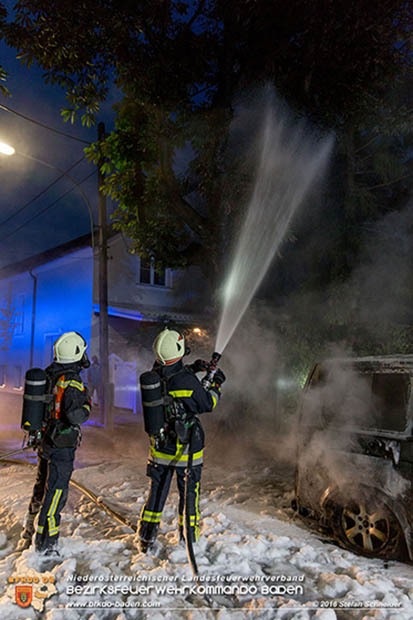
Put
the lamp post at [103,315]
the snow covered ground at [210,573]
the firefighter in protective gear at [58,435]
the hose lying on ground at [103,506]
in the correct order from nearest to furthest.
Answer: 1. the snow covered ground at [210,573]
2. the firefighter in protective gear at [58,435]
3. the hose lying on ground at [103,506]
4. the lamp post at [103,315]

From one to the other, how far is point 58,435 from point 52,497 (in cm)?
56

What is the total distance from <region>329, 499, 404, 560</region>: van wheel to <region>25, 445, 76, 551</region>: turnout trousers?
2.65 meters

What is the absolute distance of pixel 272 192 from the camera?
897cm

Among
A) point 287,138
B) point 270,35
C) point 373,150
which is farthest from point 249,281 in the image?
point 270,35

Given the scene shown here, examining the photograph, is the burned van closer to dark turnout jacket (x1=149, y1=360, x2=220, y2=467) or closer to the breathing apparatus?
dark turnout jacket (x1=149, y1=360, x2=220, y2=467)

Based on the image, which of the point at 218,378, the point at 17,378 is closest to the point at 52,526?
the point at 218,378

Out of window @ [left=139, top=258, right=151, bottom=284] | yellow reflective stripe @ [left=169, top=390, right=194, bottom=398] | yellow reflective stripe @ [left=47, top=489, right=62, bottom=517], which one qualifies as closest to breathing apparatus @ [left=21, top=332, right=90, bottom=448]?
yellow reflective stripe @ [left=47, top=489, right=62, bottom=517]

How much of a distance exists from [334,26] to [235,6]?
1.93 m

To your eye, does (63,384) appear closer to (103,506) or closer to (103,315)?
(103,506)

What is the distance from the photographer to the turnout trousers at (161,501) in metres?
3.99

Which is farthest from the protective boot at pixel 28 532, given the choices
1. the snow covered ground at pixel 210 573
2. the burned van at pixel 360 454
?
the burned van at pixel 360 454

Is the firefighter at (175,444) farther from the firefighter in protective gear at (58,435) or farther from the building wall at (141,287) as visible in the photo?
the building wall at (141,287)

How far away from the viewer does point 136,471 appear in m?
7.17

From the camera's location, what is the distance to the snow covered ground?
308cm
